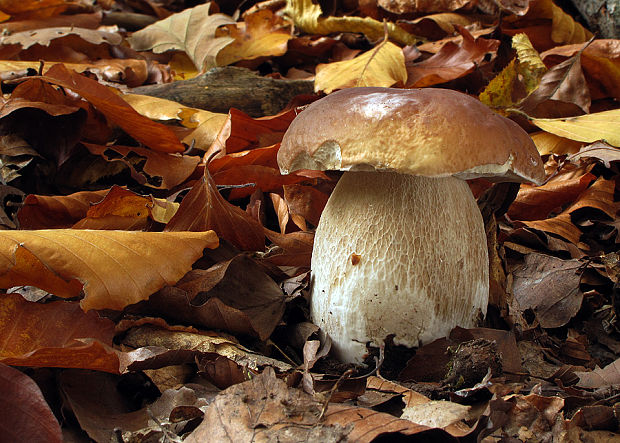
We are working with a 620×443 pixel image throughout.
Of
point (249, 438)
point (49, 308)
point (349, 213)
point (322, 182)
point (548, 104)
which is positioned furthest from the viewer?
point (548, 104)

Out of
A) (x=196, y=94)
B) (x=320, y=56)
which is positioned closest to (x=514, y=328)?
(x=196, y=94)

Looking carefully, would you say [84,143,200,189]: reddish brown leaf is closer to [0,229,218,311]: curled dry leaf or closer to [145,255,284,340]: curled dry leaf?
[145,255,284,340]: curled dry leaf

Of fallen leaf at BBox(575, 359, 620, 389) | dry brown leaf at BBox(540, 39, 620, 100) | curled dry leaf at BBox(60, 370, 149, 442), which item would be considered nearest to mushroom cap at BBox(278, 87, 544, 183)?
fallen leaf at BBox(575, 359, 620, 389)

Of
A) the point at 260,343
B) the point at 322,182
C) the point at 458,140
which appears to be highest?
the point at 458,140

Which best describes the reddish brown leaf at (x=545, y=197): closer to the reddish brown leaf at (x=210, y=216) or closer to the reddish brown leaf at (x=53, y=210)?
the reddish brown leaf at (x=210, y=216)

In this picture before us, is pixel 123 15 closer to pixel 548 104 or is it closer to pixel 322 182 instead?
pixel 322 182

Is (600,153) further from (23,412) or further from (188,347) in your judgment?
(23,412)
